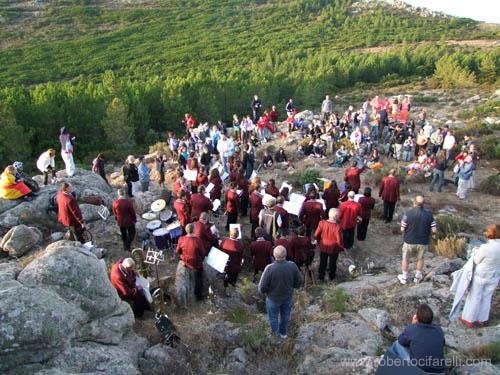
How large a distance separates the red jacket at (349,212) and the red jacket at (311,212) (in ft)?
1.85

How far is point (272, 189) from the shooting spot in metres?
11.5

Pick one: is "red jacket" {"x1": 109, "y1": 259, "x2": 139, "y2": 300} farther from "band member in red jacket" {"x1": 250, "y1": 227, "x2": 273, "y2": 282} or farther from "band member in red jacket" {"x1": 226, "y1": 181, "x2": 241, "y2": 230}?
"band member in red jacket" {"x1": 226, "y1": 181, "x2": 241, "y2": 230}

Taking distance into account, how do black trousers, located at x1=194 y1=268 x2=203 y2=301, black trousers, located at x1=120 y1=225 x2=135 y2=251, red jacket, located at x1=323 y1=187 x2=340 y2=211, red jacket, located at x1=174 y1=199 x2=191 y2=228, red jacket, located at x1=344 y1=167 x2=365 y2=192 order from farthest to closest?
red jacket, located at x1=344 y1=167 x2=365 y2=192 < red jacket, located at x1=323 y1=187 x2=340 y2=211 < red jacket, located at x1=174 y1=199 x2=191 y2=228 < black trousers, located at x1=120 y1=225 x2=135 y2=251 < black trousers, located at x1=194 y1=268 x2=203 y2=301

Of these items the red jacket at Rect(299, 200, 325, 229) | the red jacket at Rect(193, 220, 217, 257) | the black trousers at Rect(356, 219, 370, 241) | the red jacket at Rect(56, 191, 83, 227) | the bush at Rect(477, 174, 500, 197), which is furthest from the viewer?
the bush at Rect(477, 174, 500, 197)

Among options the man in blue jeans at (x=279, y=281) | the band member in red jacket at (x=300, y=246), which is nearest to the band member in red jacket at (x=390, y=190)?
the band member in red jacket at (x=300, y=246)

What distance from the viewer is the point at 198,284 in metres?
8.58

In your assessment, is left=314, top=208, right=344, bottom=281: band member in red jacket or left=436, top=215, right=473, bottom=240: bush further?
left=436, top=215, right=473, bottom=240: bush

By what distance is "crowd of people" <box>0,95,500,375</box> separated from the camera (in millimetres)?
6808

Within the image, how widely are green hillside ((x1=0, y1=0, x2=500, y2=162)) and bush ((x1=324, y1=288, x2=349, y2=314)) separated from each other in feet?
70.0

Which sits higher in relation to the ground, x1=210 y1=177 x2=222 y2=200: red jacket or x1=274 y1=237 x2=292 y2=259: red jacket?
x1=274 y1=237 x2=292 y2=259: red jacket

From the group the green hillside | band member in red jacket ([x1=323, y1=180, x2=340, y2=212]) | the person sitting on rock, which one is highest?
the person sitting on rock

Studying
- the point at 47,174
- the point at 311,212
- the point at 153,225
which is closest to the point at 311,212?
the point at 311,212

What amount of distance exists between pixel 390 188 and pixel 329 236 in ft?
12.4

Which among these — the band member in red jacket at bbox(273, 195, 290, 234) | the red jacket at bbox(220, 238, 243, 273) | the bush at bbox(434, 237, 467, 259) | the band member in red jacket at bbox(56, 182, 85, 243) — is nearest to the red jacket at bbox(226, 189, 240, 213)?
the band member in red jacket at bbox(273, 195, 290, 234)
